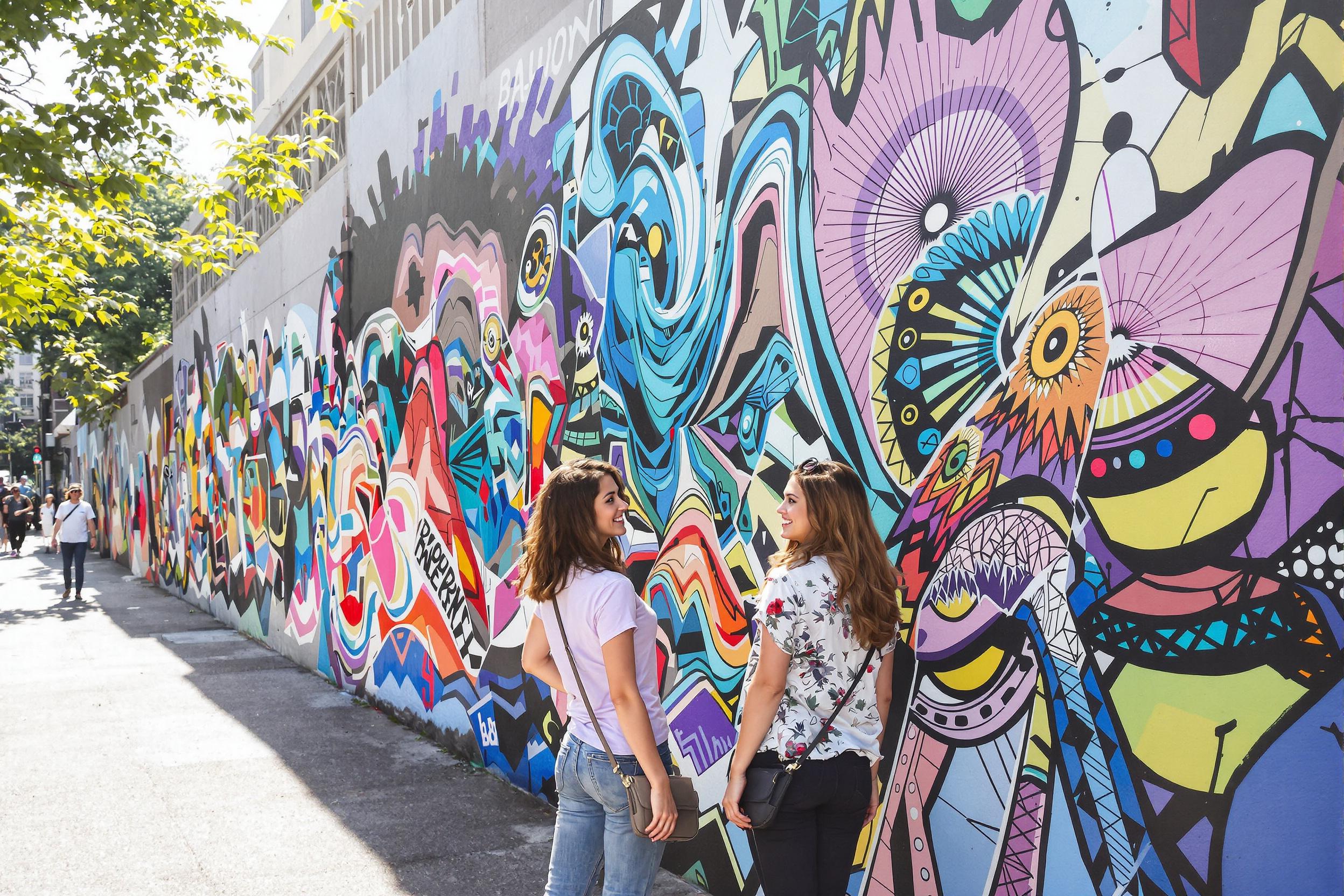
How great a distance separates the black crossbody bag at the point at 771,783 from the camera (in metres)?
2.56

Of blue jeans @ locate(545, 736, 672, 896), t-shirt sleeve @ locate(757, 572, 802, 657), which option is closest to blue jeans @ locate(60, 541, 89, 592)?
blue jeans @ locate(545, 736, 672, 896)

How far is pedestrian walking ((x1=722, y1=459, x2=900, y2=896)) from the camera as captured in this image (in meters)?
2.59

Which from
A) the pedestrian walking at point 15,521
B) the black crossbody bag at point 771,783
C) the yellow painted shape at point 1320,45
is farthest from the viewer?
the pedestrian walking at point 15,521

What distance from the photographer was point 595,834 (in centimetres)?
289

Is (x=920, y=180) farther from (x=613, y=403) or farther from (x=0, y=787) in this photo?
(x=0, y=787)

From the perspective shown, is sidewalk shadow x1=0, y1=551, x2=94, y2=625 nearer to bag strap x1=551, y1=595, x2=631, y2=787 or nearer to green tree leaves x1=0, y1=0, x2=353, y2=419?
green tree leaves x1=0, y1=0, x2=353, y2=419

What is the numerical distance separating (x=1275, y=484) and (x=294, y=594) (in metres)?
9.59

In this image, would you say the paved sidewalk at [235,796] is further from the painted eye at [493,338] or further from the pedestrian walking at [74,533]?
the pedestrian walking at [74,533]

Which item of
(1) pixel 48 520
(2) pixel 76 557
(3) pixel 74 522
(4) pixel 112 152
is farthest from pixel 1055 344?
(1) pixel 48 520

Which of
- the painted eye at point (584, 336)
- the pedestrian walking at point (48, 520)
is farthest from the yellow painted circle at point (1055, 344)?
the pedestrian walking at point (48, 520)

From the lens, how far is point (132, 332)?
2734 centimetres

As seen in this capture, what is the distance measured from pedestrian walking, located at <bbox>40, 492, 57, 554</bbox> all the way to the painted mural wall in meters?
24.5

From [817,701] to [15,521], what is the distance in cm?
2886

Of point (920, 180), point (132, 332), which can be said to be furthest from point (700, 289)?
point (132, 332)
